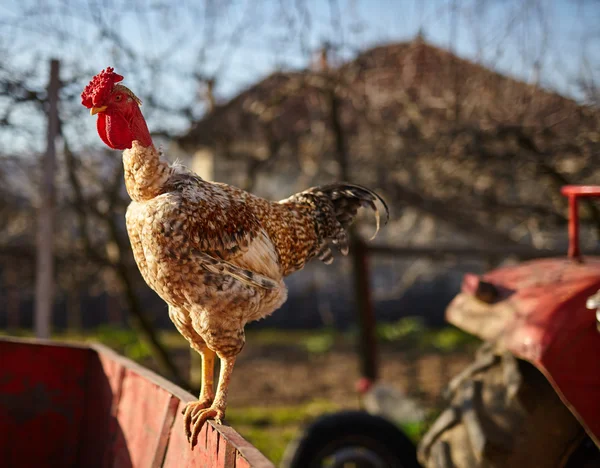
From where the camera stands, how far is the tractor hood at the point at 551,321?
2.38m

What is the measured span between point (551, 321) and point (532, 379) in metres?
0.36

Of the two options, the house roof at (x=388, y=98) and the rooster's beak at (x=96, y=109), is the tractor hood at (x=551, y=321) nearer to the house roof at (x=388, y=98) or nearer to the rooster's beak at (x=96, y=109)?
the rooster's beak at (x=96, y=109)

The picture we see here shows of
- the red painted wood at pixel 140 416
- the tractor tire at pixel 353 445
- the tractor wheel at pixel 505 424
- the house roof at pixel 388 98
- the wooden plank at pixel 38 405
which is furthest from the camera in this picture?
the house roof at pixel 388 98

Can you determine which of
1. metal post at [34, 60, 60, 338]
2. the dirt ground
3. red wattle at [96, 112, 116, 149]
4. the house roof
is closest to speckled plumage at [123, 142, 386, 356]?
red wattle at [96, 112, 116, 149]

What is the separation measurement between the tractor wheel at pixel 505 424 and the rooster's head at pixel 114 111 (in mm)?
1986

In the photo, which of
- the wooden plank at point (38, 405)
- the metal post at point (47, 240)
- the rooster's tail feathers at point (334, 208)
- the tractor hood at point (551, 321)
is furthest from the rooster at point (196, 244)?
the metal post at point (47, 240)

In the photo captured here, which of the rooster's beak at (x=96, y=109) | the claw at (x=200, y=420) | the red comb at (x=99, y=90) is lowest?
the claw at (x=200, y=420)

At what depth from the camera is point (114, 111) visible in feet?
6.78

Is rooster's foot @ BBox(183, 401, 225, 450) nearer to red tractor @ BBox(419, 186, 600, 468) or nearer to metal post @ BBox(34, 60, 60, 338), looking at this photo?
red tractor @ BBox(419, 186, 600, 468)

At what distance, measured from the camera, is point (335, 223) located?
2625mm

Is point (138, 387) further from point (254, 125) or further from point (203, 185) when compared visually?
point (254, 125)

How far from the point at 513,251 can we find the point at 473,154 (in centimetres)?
104

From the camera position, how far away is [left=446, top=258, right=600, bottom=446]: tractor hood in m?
2.38

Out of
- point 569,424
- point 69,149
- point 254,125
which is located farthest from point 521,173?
point 69,149
